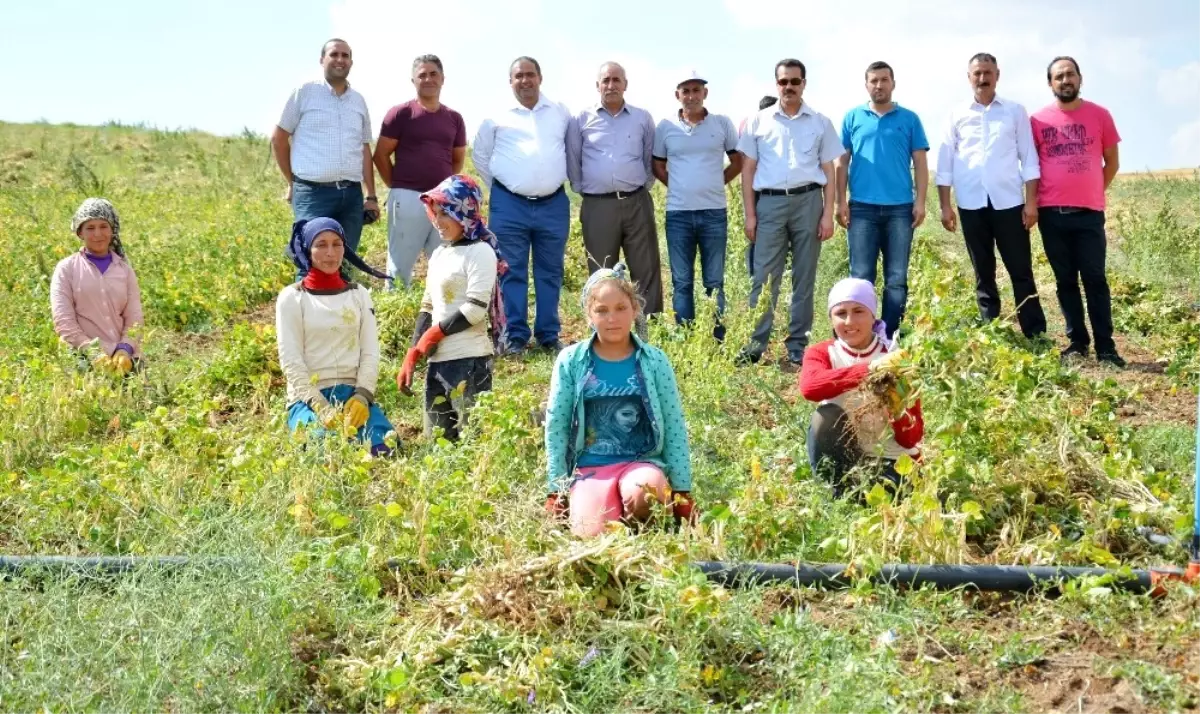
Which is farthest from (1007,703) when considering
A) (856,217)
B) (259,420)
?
(856,217)

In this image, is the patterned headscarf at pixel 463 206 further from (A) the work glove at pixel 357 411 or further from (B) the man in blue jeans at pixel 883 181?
(B) the man in blue jeans at pixel 883 181

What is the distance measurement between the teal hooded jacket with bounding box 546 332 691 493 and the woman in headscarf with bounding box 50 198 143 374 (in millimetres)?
3186

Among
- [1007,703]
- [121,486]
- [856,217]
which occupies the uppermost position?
[856,217]

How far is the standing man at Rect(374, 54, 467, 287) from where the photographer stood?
25.5ft

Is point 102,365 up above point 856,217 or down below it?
below

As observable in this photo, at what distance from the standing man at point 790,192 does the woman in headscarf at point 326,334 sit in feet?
8.58

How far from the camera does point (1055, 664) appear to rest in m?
3.11

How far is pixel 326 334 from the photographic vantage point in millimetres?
5480

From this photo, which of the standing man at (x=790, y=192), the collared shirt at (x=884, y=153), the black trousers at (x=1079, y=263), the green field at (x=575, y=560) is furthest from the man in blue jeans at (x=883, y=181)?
the green field at (x=575, y=560)

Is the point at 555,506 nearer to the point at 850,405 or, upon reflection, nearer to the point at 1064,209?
the point at 850,405

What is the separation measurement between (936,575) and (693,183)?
419 centimetres

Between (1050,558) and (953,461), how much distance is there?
465 millimetres

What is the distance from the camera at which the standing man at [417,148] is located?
778 centimetres

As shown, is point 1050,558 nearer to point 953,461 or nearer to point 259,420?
point 953,461
